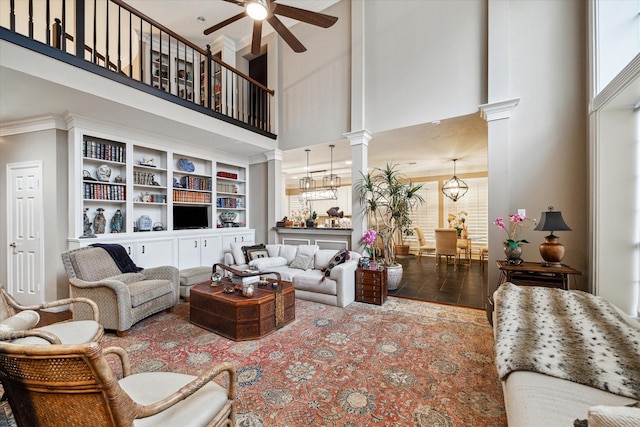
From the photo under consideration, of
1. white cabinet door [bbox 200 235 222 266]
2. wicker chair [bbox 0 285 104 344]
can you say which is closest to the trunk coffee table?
wicker chair [bbox 0 285 104 344]

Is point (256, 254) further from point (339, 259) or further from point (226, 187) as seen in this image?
point (226, 187)

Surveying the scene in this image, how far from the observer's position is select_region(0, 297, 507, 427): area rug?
169cm

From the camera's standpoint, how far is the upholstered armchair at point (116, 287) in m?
2.77

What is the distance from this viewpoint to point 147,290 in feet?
10.1

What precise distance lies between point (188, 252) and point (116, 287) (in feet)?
6.96

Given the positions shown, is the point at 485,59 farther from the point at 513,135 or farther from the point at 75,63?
the point at 75,63

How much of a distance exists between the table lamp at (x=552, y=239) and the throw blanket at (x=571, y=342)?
1.03 meters

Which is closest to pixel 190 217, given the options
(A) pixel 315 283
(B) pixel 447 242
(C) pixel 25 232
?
(C) pixel 25 232

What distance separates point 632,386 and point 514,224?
2780mm

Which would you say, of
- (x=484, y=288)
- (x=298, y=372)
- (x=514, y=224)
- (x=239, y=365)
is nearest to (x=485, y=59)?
(x=514, y=224)

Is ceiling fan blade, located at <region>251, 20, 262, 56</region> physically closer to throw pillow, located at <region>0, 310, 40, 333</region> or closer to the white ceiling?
the white ceiling

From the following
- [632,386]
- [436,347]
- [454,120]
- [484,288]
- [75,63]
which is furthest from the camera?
[484,288]

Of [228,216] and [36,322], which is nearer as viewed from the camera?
[36,322]

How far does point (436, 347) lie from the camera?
252cm
